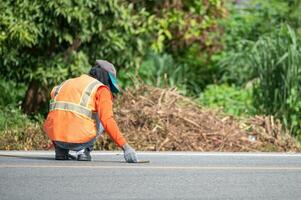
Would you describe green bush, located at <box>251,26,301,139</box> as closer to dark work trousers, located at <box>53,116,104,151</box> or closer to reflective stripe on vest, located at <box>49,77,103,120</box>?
dark work trousers, located at <box>53,116,104,151</box>

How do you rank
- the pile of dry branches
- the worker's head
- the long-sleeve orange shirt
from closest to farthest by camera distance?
1. the long-sleeve orange shirt
2. the worker's head
3. the pile of dry branches

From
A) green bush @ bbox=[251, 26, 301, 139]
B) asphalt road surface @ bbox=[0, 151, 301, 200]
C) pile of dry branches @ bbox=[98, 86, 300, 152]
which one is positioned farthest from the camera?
green bush @ bbox=[251, 26, 301, 139]

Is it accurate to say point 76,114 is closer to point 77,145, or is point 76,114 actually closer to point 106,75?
A: point 77,145

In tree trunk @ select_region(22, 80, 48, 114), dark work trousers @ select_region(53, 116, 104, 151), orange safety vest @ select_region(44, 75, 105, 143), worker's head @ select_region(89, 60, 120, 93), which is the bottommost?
tree trunk @ select_region(22, 80, 48, 114)

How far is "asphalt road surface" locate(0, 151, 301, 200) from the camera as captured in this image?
7.97 m

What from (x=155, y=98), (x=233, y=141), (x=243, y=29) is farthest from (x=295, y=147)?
(x=243, y=29)

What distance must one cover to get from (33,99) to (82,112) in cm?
646

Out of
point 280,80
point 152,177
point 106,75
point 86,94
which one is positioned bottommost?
point 280,80

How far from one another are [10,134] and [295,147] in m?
3.78

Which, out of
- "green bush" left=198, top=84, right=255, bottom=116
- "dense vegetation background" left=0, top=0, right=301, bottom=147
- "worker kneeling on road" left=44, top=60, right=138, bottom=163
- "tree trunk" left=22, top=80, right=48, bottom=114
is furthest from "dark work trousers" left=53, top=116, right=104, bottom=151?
"green bush" left=198, top=84, right=255, bottom=116

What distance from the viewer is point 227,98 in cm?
1814

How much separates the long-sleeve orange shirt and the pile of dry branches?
2.83 m

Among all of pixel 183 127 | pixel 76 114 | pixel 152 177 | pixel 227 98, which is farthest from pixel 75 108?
pixel 227 98

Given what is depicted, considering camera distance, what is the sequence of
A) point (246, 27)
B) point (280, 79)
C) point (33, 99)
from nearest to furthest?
point (280, 79), point (33, 99), point (246, 27)
